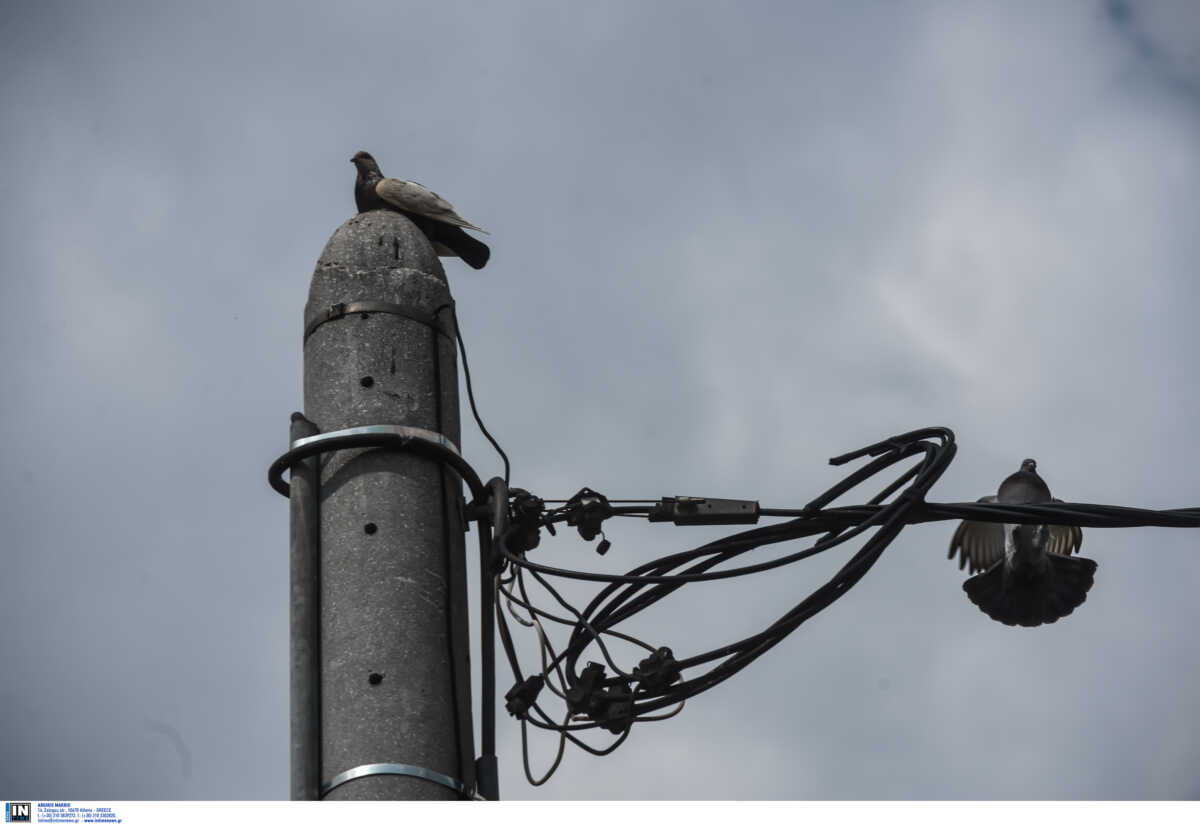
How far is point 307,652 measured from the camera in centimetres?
450

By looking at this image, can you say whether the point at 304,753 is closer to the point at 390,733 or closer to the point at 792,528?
the point at 390,733

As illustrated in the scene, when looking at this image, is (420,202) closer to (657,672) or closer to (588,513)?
(588,513)

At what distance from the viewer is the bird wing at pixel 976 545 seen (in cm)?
760

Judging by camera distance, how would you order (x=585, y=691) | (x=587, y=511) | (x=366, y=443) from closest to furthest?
(x=366, y=443) < (x=585, y=691) < (x=587, y=511)

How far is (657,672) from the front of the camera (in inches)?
198

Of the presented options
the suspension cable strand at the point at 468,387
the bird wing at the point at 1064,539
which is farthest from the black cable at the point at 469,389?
the bird wing at the point at 1064,539

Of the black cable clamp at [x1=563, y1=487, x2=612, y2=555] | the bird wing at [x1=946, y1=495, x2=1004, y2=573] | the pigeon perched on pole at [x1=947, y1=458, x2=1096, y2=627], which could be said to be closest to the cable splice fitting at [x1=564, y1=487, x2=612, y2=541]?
the black cable clamp at [x1=563, y1=487, x2=612, y2=555]

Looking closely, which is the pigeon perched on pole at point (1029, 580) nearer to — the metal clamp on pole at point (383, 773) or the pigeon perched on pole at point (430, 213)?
the pigeon perched on pole at point (430, 213)

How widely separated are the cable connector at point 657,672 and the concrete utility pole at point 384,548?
0.63 m

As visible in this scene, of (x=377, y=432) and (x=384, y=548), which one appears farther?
(x=377, y=432)

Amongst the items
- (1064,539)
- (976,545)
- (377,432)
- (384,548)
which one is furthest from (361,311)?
(1064,539)

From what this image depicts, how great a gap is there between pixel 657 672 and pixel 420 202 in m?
2.01

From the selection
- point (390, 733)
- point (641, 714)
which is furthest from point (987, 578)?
point (390, 733)

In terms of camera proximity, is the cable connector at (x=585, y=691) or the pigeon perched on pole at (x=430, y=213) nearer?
the cable connector at (x=585, y=691)
